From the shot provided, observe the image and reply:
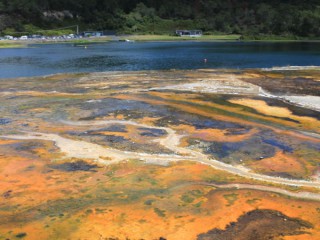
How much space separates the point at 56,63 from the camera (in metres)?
93.3

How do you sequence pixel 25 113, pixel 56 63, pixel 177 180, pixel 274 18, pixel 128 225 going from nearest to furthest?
pixel 128 225 < pixel 177 180 < pixel 25 113 < pixel 56 63 < pixel 274 18

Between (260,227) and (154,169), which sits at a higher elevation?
(154,169)

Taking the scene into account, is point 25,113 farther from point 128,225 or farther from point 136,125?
point 128,225

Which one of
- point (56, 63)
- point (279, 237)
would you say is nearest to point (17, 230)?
point (279, 237)

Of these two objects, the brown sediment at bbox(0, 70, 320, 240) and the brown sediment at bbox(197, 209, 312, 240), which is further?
the brown sediment at bbox(0, 70, 320, 240)

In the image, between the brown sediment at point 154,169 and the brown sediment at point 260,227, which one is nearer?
the brown sediment at point 260,227

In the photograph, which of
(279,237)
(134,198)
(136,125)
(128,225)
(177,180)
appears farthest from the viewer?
(136,125)

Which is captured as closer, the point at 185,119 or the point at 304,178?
the point at 304,178

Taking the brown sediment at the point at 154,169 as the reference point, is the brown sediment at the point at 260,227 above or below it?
below

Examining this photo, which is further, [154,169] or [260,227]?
[154,169]

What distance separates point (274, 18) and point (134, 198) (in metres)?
196

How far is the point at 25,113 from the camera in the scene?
3906cm

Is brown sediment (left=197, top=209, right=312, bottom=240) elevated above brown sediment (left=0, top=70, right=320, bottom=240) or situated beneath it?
situated beneath

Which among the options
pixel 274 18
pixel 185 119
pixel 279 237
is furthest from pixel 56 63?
pixel 274 18
